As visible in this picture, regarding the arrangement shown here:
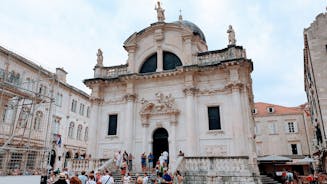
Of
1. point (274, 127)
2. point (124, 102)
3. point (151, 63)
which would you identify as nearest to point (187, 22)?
point (151, 63)

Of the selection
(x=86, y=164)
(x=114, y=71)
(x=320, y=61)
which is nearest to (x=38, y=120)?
(x=114, y=71)

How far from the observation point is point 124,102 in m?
20.1

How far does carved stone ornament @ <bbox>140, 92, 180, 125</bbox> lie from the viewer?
18203 mm

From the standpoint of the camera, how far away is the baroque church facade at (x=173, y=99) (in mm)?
16781

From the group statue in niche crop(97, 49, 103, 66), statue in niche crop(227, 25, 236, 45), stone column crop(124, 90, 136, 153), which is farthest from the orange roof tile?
statue in niche crop(97, 49, 103, 66)

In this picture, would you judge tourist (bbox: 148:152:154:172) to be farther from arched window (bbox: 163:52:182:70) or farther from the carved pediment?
arched window (bbox: 163:52:182:70)

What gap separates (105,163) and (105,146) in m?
3.77

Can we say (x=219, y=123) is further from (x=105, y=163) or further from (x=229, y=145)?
(x=105, y=163)

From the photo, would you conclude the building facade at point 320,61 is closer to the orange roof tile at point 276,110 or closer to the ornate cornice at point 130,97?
the ornate cornice at point 130,97

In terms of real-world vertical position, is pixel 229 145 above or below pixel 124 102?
below

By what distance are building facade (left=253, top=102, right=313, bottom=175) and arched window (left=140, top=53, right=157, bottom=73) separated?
23.8 m

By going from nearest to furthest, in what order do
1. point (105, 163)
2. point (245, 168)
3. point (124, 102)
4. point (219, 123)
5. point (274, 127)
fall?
point (245, 168) → point (105, 163) → point (219, 123) → point (124, 102) → point (274, 127)

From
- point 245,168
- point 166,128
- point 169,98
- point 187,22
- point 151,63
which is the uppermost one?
point 187,22

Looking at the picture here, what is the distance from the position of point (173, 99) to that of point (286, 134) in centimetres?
2605
